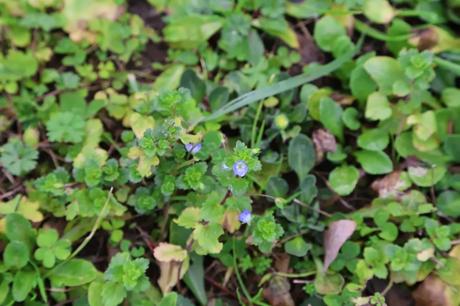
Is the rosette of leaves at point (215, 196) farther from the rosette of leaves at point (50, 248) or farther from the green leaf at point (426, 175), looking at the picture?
the green leaf at point (426, 175)

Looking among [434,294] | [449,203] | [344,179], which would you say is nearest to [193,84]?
[344,179]

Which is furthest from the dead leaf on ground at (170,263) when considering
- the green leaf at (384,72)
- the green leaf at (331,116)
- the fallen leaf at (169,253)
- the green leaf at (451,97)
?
the green leaf at (451,97)

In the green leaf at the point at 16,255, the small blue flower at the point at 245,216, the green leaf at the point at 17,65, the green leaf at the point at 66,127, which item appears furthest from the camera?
the green leaf at the point at 17,65

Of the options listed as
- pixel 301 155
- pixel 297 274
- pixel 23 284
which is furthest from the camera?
pixel 301 155

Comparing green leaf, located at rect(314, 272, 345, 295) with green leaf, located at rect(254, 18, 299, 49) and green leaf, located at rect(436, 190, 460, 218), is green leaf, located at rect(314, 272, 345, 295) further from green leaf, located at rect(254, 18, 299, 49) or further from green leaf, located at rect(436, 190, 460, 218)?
green leaf, located at rect(254, 18, 299, 49)

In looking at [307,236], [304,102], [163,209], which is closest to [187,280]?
[163,209]

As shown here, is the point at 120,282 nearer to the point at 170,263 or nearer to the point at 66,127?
A: the point at 170,263
